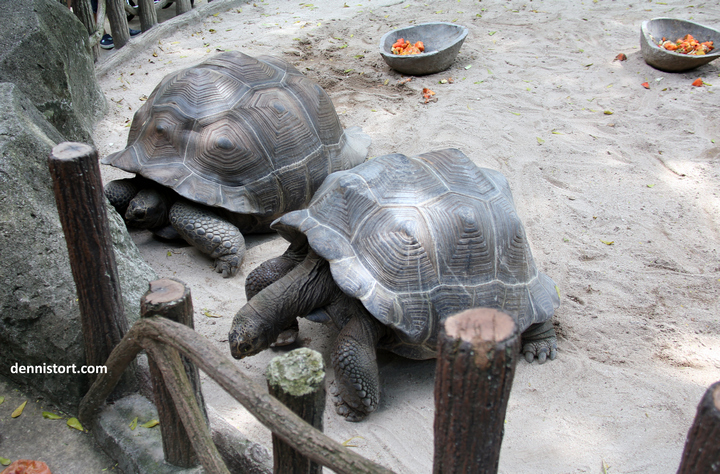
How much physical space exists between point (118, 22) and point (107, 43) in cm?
63

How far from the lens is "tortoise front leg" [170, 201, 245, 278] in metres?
3.35

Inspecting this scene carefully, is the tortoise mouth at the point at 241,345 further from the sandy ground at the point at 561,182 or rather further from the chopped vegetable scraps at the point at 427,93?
the chopped vegetable scraps at the point at 427,93

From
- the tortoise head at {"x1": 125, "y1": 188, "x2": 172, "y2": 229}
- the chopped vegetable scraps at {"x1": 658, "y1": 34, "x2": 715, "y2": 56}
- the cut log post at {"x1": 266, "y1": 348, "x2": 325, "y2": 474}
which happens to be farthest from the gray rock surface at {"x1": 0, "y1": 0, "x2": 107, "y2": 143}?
the chopped vegetable scraps at {"x1": 658, "y1": 34, "x2": 715, "y2": 56}

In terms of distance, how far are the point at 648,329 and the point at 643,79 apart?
3722 millimetres

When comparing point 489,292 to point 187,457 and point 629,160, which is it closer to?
point 187,457

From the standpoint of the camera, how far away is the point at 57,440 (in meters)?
2.04

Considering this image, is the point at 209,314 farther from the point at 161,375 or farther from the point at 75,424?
the point at 161,375

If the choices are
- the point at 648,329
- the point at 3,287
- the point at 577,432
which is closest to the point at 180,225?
the point at 3,287

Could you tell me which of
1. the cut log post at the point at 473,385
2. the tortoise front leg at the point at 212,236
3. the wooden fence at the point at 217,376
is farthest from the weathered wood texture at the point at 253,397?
the tortoise front leg at the point at 212,236

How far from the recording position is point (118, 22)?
615 cm

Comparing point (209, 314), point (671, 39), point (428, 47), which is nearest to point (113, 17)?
point (428, 47)

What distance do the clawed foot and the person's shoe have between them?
19.5 ft

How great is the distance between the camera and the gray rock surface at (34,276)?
2008 millimetres

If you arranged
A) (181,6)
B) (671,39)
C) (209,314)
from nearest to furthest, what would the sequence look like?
1. (209,314)
2. (671,39)
3. (181,6)
